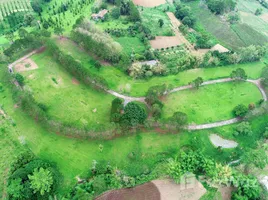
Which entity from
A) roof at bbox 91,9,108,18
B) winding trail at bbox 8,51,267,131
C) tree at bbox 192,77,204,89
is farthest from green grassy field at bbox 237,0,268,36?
roof at bbox 91,9,108,18

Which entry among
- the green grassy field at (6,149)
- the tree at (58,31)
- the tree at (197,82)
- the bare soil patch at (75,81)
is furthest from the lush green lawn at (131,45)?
the green grassy field at (6,149)

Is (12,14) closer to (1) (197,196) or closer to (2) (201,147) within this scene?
(2) (201,147)

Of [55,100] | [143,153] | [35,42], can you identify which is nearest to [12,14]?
[35,42]

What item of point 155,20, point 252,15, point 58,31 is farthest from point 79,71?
point 252,15

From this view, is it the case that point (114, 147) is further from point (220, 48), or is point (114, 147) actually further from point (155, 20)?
point (155, 20)

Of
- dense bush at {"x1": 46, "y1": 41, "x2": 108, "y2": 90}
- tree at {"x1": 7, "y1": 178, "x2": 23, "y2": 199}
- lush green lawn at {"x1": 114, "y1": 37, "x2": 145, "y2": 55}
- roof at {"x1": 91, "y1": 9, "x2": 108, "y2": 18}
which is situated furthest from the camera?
roof at {"x1": 91, "y1": 9, "x2": 108, "y2": 18}

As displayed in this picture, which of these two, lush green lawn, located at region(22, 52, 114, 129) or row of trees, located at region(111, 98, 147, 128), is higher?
row of trees, located at region(111, 98, 147, 128)

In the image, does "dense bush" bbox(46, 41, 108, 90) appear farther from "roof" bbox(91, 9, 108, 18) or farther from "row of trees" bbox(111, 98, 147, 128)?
"roof" bbox(91, 9, 108, 18)
